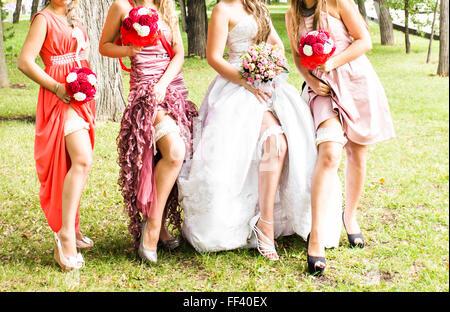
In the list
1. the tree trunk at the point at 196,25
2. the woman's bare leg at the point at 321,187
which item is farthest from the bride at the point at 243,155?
the tree trunk at the point at 196,25

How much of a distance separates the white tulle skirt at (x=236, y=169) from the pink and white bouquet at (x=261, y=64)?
16 centimetres

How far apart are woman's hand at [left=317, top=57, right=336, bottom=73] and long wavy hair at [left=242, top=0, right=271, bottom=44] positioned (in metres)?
0.58

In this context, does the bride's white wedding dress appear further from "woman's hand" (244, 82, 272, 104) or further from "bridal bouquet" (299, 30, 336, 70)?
"bridal bouquet" (299, 30, 336, 70)

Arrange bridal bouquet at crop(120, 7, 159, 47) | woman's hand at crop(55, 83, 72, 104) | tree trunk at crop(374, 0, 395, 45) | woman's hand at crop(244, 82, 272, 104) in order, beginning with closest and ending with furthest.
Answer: bridal bouquet at crop(120, 7, 159, 47)
woman's hand at crop(55, 83, 72, 104)
woman's hand at crop(244, 82, 272, 104)
tree trunk at crop(374, 0, 395, 45)

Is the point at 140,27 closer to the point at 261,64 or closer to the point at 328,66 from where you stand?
the point at 261,64

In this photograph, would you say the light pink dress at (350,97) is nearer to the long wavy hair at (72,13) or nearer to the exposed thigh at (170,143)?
the exposed thigh at (170,143)

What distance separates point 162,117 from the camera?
4074mm

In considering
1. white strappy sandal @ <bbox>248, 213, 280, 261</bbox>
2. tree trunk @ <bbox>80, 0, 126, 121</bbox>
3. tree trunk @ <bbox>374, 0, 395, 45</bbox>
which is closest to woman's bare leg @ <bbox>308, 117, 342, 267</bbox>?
white strappy sandal @ <bbox>248, 213, 280, 261</bbox>

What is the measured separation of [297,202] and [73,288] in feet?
5.93

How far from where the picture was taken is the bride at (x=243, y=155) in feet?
13.8

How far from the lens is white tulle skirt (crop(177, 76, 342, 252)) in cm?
419

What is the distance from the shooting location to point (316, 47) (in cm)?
381

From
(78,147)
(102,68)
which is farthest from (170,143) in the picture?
(102,68)

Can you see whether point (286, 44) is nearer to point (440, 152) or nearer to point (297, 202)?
point (440, 152)
